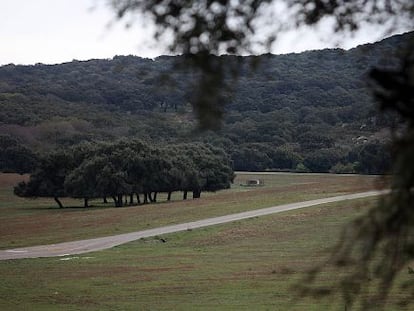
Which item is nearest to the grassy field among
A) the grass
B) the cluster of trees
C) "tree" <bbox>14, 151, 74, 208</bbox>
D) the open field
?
the grass

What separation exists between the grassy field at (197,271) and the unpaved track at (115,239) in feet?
5.63

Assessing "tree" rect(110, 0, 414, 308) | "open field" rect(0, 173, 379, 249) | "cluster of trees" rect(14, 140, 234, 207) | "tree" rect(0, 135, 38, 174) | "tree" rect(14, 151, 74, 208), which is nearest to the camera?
"tree" rect(110, 0, 414, 308)

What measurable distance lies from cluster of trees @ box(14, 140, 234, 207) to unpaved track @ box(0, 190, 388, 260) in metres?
19.1

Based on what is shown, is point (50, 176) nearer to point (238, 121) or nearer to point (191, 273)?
point (191, 273)

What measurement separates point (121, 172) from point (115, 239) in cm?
2523

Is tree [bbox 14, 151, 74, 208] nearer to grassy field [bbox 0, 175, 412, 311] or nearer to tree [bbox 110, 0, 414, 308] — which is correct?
grassy field [bbox 0, 175, 412, 311]

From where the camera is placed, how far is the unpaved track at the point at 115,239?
1421 inches

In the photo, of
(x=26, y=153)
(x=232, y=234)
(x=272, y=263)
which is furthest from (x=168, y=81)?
(x=26, y=153)

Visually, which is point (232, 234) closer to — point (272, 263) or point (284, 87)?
point (272, 263)

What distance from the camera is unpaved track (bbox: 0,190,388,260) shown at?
36094 millimetres

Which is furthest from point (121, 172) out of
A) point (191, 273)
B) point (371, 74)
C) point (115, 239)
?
point (371, 74)

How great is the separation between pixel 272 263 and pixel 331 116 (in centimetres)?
8936

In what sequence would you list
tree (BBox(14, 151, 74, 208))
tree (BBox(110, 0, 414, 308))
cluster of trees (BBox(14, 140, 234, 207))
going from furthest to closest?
tree (BBox(14, 151, 74, 208)) < cluster of trees (BBox(14, 140, 234, 207)) < tree (BBox(110, 0, 414, 308))

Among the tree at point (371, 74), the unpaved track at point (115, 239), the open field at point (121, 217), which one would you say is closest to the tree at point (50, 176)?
the open field at point (121, 217)
